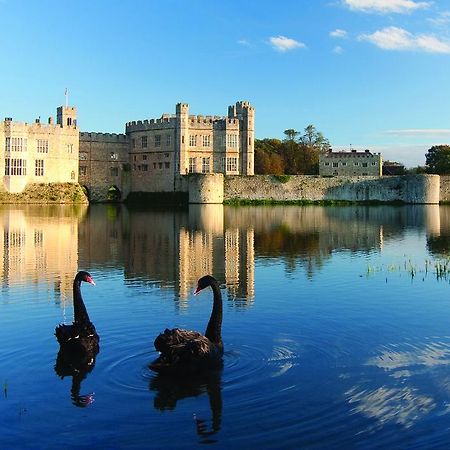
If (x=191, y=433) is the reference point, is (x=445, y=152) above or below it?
above

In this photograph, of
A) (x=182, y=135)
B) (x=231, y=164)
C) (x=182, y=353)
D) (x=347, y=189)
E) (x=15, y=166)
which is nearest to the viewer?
(x=182, y=353)

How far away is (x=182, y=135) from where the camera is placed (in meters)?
67.1

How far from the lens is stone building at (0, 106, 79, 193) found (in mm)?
63375

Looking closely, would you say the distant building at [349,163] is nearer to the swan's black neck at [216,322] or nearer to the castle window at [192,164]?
the castle window at [192,164]

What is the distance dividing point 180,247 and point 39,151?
43.8 metres

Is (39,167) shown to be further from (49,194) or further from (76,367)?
(76,367)

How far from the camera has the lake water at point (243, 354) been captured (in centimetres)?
762

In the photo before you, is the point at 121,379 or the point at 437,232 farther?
the point at 437,232

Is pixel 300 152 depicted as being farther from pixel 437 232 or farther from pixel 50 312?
pixel 50 312

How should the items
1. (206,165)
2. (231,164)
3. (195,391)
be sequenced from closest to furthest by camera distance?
(195,391) → (206,165) → (231,164)

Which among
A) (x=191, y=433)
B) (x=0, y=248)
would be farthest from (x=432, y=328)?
(x=0, y=248)

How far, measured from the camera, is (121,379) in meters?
9.34

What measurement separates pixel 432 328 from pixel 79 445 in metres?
7.56

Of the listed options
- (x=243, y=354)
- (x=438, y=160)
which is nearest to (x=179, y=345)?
(x=243, y=354)
